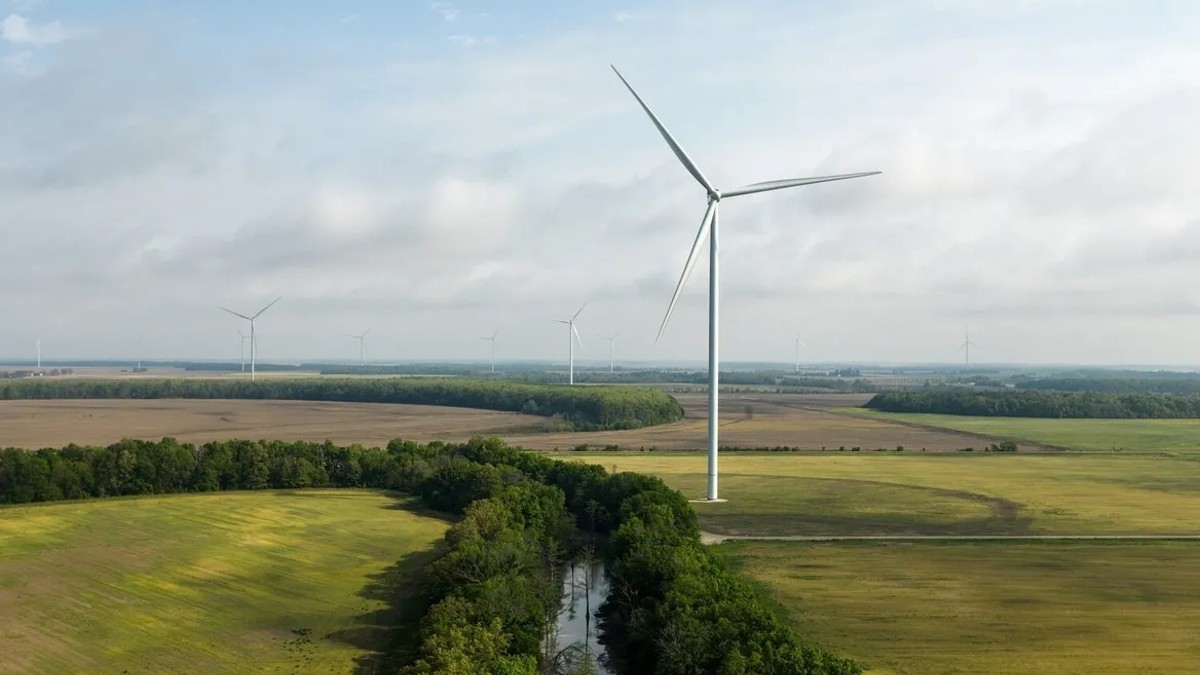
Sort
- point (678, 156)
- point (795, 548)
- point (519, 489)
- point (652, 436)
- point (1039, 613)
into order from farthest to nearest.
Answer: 1. point (652, 436)
2. point (678, 156)
3. point (519, 489)
4. point (795, 548)
5. point (1039, 613)

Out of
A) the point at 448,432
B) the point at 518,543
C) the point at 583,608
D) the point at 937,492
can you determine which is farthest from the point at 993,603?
the point at 448,432

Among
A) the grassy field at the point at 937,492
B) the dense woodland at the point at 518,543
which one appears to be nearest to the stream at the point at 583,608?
the dense woodland at the point at 518,543

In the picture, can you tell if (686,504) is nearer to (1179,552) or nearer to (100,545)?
(1179,552)

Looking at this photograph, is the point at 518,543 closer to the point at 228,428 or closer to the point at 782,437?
the point at 782,437

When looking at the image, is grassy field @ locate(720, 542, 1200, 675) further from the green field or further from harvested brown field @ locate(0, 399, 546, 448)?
harvested brown field @ locate(0, 399, 546, 448)

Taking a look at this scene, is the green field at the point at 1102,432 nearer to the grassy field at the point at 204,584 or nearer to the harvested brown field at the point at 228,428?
the harvested brown field at the point at 228,428

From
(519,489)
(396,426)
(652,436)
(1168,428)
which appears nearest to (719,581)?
(519,489)
